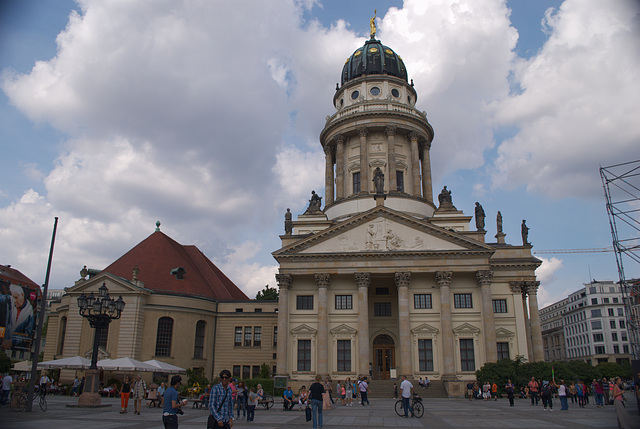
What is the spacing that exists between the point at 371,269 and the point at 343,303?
14.2ft

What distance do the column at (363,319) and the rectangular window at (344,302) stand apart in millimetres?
1747

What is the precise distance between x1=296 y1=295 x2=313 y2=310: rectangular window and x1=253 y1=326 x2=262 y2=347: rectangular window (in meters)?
7.90

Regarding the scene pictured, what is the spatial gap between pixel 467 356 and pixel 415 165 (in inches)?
886

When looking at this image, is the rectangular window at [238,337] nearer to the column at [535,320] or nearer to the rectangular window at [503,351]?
the rectangular window at [503,351]

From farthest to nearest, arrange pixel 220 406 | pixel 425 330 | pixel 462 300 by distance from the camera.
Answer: pixel 462 300
pixel 425 330
pixel 220 406

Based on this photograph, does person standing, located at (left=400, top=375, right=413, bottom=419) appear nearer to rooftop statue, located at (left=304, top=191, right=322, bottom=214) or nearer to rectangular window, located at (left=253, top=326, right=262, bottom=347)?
rectangular window, located at (left=253, top=326, right=262, bottom=347)

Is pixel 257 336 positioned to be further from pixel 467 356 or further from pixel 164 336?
pixel 467 356

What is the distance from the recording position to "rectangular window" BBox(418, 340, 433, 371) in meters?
43.7

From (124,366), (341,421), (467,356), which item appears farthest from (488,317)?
(124,366)

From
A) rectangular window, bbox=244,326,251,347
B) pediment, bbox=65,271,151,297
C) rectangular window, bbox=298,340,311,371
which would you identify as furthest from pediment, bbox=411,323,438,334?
pediment, bbox=65,271,151,297

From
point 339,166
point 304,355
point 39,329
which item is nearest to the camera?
point 39,329

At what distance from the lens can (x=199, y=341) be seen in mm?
50062

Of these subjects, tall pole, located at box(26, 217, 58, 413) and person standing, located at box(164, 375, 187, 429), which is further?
tall pole, located at box(26, 217, 58, 413)

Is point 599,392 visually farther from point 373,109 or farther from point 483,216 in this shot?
point 373,109
